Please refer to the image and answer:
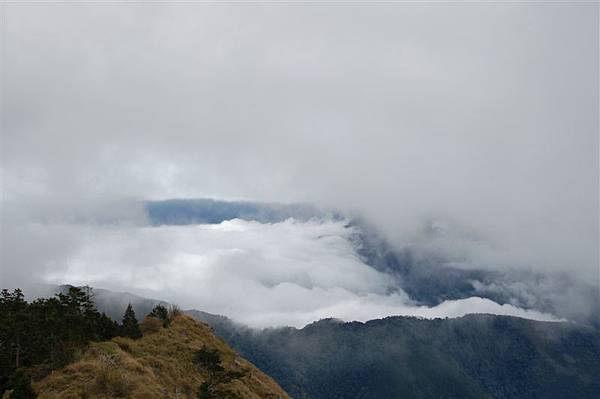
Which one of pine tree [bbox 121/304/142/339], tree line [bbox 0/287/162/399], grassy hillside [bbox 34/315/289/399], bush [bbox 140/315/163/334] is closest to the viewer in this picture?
grassy hillside [bbox 34/315/289/399]

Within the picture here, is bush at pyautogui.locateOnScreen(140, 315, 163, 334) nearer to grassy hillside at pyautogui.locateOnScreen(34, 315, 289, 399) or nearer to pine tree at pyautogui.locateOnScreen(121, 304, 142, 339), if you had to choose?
grassy hillside at pyautogui.locateOnScreen(34, 315, 289, 399)

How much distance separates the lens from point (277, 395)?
72.1m

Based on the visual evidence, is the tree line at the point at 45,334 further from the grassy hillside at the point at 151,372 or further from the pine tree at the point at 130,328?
the grassy hillside at the point at 151,372

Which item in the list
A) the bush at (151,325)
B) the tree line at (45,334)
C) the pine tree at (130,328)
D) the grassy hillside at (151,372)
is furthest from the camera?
the bush at (151,325)

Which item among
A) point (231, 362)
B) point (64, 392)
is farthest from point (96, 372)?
point (231, 362)

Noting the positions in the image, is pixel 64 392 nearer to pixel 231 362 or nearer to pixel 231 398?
pixel 231 398

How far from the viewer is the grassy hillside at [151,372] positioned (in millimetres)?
45344

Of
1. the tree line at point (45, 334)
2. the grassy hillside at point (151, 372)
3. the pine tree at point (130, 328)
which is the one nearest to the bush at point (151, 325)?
the grassy hillside at point (151, 372)

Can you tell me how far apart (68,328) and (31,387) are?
1251 centimetres

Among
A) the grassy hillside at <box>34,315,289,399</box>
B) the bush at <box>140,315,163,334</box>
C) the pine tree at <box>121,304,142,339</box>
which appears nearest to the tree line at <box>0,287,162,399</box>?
the pine tree at <box>121,304,142,339</box>

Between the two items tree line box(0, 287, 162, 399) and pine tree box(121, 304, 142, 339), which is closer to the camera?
tree line box(0, 287, 162, 399)

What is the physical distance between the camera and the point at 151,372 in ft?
174

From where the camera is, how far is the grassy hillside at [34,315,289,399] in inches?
1785

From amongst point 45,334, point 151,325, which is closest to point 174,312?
point 151,325
